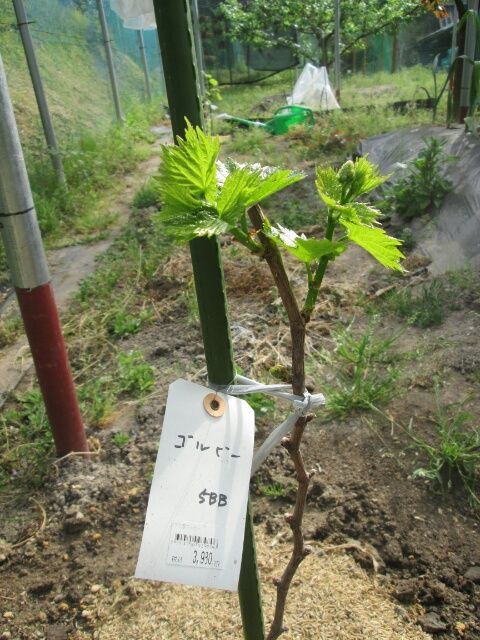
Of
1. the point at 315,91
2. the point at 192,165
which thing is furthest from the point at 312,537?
the point at 315,91

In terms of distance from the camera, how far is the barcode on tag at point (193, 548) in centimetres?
71

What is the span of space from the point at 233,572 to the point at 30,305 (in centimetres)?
150

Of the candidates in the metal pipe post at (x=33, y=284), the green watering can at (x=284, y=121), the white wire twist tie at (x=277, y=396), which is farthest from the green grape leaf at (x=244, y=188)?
the green watering can at (x=284, y=121)

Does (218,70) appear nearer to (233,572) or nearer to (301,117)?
(301,117)

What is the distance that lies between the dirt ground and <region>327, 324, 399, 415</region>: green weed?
0.18 ft

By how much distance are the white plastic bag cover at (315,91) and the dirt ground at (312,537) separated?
308 inches

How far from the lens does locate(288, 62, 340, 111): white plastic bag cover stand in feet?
31.9

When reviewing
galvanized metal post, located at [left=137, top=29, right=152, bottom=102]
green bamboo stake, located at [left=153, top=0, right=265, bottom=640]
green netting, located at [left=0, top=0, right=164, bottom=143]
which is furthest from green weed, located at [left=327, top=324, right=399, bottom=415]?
galvanized metal post, located at [left=137, top=29, right=152, bottom=102]

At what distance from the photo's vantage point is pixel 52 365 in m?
2.10

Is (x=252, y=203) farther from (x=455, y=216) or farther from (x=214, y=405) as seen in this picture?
(x=455, y=216)

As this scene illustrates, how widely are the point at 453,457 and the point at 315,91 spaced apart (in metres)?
9.11

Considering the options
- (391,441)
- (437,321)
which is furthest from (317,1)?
(391,441)

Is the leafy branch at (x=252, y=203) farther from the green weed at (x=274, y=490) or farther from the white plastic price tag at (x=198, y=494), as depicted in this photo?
the green weed at (x=274, y=490)

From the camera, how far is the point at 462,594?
1.64 meters
